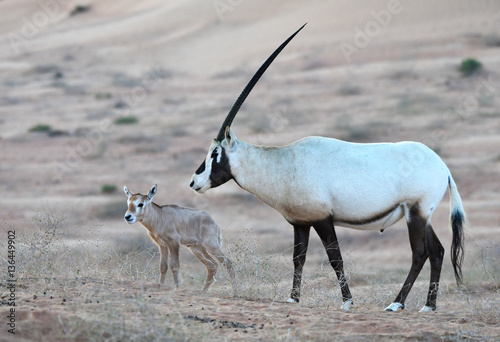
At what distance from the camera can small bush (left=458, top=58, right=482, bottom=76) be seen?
2976cm

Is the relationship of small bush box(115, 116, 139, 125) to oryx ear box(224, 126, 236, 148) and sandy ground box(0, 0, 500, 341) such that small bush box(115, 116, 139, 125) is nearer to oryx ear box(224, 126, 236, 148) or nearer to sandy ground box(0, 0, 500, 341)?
sandy ground box(0, 0, 500, 341)

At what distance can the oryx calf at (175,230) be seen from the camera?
797cm

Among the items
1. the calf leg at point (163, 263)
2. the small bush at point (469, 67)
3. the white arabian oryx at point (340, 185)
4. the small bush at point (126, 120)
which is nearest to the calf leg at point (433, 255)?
the white arabian oryx at point (340, 185)

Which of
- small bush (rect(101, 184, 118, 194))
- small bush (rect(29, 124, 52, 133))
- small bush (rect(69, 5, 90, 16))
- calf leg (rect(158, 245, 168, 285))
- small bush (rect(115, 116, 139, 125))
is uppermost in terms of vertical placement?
small bush (rect(69, 5, 90, 16))

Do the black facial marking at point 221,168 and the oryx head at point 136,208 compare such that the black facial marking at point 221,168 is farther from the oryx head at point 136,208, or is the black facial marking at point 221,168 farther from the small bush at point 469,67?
the small bush at point 469,67

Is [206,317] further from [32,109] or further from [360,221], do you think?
[32,109]

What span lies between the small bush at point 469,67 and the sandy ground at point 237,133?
0.40 m

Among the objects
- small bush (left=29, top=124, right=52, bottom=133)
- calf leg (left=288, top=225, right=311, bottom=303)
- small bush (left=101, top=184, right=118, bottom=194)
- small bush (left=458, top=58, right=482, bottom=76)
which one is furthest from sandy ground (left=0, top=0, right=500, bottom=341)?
small bush (left=458, top=58, right=482, bottom=76)

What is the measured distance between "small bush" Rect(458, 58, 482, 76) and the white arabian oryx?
23.7 metres

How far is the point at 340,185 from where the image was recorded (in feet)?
23.2

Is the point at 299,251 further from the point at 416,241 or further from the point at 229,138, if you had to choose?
the point at 229,138

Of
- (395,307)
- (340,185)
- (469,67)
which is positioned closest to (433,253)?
(395,307)

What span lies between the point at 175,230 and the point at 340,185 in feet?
6.70

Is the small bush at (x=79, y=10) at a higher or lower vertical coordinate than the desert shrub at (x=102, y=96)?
higher
